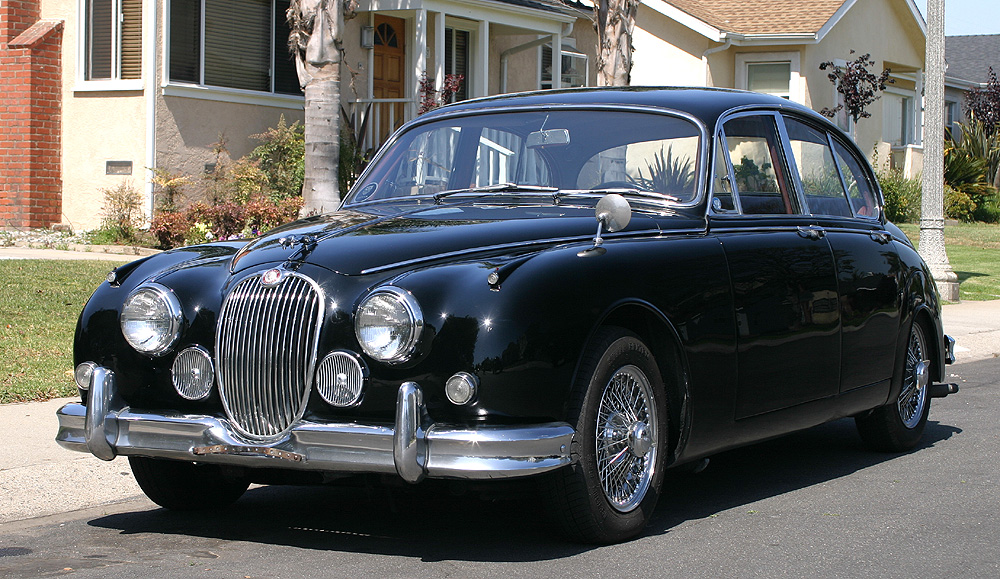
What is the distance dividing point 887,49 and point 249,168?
19546mm

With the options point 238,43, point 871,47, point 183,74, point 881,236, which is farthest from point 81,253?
point 871,47

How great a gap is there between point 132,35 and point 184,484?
42.0 ft

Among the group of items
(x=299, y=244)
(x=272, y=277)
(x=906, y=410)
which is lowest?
(x=906, y=410)

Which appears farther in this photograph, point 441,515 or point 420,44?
point 420,44

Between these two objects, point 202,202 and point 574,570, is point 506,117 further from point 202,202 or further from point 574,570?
point 202,202

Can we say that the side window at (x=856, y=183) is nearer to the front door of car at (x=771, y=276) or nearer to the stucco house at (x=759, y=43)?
the front door of car at (x=771, y=276)

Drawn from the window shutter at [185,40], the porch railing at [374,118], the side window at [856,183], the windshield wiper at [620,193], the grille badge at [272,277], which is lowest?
the grille badge at [272,277]

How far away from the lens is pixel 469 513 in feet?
18.2

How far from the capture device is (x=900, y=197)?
1107 inches

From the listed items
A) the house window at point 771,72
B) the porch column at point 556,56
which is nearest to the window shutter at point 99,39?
the porch column at point 556,56

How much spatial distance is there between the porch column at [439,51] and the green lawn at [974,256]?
27.7ft

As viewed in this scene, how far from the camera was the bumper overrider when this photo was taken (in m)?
4.21

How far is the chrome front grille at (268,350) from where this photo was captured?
4.51 metres

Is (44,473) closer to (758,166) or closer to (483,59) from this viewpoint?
(758,166)
